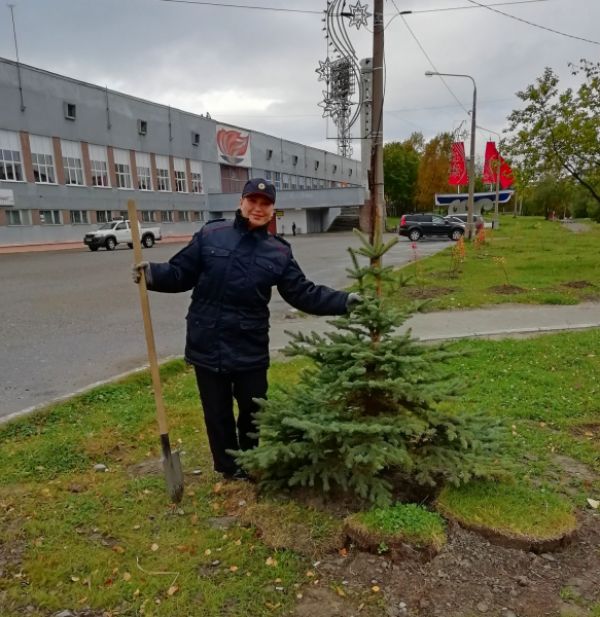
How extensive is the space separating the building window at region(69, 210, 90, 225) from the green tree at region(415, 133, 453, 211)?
40.0 m

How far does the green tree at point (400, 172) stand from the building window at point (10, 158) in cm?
4496

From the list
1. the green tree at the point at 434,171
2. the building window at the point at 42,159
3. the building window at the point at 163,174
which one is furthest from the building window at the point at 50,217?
the green tree at the point at 434,171

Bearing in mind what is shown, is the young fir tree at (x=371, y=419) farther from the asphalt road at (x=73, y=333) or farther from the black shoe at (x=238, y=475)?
the asphalt road at (x=73, y=333)

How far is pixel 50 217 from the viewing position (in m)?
35.8

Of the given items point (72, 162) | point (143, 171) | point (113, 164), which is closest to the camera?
point (72, 162)

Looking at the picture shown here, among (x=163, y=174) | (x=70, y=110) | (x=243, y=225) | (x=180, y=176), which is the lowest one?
(x=243, y=225)

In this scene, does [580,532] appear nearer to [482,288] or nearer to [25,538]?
[25,538]

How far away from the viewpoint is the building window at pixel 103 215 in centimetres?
3988

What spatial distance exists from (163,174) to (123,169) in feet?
15.7

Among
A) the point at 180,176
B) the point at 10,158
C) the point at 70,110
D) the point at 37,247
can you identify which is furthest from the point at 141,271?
the point at 180,176

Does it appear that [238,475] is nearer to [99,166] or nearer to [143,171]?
[99,166]

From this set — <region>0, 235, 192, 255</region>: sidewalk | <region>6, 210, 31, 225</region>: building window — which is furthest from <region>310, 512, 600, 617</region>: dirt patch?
<region>6, 210, 31, 225</region>: building window

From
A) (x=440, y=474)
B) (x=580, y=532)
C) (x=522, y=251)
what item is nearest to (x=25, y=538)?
(x=440, y=474)

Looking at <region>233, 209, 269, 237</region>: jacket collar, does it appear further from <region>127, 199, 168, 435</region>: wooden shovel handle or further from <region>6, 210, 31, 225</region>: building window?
<region>6, 210, 31, 225</region>: building window
